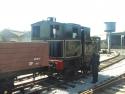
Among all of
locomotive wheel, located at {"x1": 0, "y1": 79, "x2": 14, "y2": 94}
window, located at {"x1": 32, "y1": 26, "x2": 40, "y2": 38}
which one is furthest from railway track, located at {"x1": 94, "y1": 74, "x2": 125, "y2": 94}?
window, located at {"x1": 32, "y1": 26, "x2": 40, "y2": 38}

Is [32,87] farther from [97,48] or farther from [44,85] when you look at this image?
[97,48]

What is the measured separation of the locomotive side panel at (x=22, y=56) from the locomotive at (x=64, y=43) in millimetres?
1565

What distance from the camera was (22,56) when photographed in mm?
9531

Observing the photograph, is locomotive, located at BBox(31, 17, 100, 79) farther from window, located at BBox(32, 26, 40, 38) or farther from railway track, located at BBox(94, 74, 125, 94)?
railway track, located at BBox(94, 74, 125, 94)

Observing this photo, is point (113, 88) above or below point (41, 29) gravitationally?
below

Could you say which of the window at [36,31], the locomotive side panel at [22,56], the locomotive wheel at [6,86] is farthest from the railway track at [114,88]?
the window at [36,31]

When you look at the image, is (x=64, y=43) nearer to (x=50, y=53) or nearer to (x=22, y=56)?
(x=50, y=53)

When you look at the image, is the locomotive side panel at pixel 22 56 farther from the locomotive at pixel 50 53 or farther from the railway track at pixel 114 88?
the railway track at pixel 114 88

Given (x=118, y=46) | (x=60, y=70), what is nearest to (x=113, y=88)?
(x=60, y=70)

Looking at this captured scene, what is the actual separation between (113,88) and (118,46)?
1548 inches

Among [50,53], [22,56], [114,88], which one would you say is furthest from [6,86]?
[114,88]

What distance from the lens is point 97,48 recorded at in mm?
16125

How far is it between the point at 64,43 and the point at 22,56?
3312 mm

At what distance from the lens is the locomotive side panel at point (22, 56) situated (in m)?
8.75
